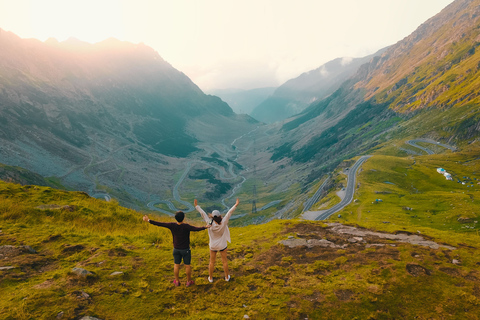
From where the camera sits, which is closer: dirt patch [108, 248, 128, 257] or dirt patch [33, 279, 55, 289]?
dirt patch [33, 279, 55, 289]

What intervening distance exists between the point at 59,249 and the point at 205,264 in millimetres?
8457

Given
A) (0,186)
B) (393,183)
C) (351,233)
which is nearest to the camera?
(351,233)

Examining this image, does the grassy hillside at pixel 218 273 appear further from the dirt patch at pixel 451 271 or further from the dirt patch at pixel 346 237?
the dirt patch at pixel 346 237

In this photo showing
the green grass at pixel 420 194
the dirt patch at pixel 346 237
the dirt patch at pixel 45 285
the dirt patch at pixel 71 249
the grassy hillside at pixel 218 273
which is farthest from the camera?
the green grass at pixel 420 194

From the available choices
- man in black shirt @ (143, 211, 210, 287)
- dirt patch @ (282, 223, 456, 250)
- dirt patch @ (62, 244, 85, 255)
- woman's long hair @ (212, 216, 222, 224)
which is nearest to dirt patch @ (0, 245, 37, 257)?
dirt patch @ (62, 244, 85, 255)

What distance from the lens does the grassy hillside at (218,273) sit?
9.47 metres

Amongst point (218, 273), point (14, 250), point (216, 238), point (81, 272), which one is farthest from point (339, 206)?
point (14, 250)

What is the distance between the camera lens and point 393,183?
98.0m

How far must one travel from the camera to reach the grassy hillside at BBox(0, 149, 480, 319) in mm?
9469

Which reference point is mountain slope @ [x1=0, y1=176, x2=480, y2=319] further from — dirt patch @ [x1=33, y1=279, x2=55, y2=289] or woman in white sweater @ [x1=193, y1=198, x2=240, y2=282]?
woman in white sweater @ [x1=193, y1=198, x2=240, y2=282]

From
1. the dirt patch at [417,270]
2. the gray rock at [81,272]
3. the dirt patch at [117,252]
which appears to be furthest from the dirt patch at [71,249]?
the dirt patch at [417,270]

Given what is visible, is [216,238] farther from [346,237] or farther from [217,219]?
[346,237]

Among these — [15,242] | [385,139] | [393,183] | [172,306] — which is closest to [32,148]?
[15,242]

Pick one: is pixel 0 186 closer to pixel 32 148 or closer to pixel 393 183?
pixel 393 183
